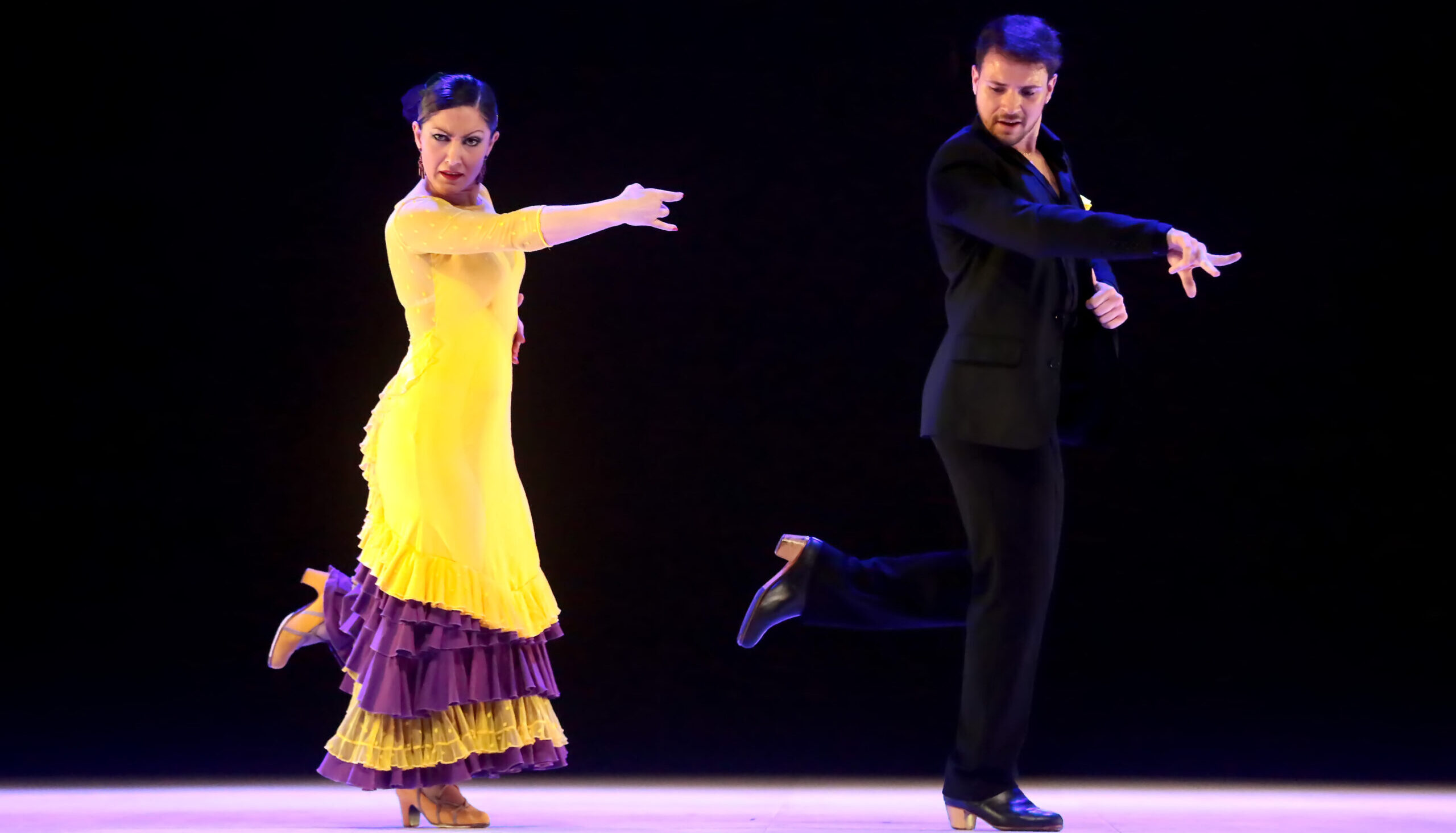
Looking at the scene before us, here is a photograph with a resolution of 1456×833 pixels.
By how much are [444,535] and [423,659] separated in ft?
0.74

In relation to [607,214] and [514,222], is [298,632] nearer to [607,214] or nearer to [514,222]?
[514,222]

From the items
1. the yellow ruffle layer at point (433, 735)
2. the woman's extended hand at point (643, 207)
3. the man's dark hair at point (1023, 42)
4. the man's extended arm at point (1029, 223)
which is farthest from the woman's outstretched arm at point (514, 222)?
the yellow ruffle layer at point (433, 735)

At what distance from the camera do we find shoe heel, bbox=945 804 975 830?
2617mm

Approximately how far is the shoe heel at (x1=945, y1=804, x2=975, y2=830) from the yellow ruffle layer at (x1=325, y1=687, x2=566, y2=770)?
75 centimetres

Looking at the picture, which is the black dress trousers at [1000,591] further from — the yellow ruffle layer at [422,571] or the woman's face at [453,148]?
Result: the woman's face at [453,148]

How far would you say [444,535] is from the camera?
279 centimetres

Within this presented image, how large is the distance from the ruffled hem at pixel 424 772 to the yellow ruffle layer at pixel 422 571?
23cm

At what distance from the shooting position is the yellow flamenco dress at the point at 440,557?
2764 mm

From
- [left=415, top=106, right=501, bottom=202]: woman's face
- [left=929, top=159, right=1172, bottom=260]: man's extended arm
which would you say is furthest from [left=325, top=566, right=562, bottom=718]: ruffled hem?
[left=929, top=159, right=1172, bottom=260]: man's extended arm

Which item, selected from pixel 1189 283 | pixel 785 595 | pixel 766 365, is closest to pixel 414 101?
pixel 785 595

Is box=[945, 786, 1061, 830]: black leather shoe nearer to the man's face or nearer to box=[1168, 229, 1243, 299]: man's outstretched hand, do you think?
box=[1168, 229, 1243, 299]: man's outstretched hand

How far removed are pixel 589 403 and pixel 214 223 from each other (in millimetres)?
1037

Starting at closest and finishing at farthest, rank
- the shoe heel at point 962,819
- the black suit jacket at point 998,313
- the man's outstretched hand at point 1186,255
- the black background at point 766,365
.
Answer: the man's outstretched hand at point 1186,255 → the black suit jacket at point 998,313 → the shoe heel at point 962,819 → the black background at point 766,365

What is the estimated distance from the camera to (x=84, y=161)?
3.93m
